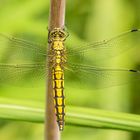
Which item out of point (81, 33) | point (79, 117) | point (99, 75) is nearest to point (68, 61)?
point (99, 75)

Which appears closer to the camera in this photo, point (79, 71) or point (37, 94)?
point (79, 71)

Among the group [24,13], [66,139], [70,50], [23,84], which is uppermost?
[24,13]

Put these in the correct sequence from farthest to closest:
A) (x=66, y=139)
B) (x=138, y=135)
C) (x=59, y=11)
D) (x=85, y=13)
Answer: (x=85, y=13)
(x=138, y=135)
(x=66, y=139)
(x=59, y=11)

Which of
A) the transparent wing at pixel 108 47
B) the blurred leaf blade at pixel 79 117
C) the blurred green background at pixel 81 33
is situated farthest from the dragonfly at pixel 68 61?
the blurred leaf blade at pixel 79 117

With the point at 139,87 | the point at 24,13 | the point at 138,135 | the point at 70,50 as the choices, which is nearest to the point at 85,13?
the point at 24,13

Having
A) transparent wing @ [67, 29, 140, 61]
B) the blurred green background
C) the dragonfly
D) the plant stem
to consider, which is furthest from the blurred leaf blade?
the blurred green background

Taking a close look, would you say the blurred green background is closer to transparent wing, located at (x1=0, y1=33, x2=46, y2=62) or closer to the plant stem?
transparent wing, located at (x1=0, y1=33, x2=46, y2=62)

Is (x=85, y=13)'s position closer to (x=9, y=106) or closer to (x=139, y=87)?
(x=139, y=87)

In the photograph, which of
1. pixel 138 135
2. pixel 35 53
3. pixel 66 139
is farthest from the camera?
pixel 138 135
